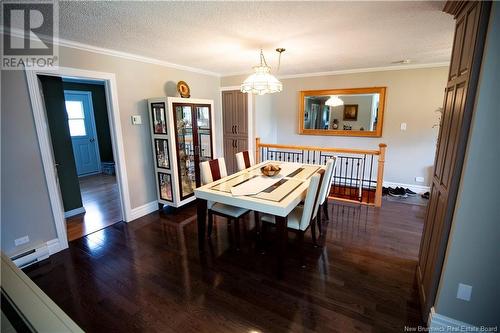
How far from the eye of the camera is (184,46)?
284cm

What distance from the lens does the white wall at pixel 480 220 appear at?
4.25ft

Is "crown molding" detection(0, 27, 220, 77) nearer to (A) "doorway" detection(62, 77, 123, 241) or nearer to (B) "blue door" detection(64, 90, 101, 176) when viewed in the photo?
(A) "doorway" detection(62, 77, 123, 241)

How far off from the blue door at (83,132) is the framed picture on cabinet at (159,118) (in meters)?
3.46

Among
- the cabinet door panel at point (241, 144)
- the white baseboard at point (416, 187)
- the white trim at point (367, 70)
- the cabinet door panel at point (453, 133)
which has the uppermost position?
the white trim at point (367, 70)

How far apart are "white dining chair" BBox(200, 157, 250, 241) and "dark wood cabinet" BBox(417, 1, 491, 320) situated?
1735 mm

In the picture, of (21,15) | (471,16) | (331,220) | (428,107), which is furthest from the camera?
(428,107)

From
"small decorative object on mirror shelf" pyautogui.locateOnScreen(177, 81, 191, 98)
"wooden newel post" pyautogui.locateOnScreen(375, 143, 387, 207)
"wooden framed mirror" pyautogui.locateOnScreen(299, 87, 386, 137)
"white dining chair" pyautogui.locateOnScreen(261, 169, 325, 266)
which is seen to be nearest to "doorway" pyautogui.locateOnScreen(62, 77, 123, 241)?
"small decorative object on mirror shelf" pyautogui.locateOnScreen(177, 81, 191, 98)

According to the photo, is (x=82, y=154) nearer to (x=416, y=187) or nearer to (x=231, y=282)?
(x=231, y=282)

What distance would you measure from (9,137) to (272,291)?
291cm

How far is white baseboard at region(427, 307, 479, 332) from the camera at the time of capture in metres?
1.56

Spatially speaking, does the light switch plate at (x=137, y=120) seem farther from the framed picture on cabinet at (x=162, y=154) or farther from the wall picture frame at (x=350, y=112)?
the wall picture frame at (x=350, y=112)

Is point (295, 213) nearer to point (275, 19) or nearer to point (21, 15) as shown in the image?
point (275, 19)

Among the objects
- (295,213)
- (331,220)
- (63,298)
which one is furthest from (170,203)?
(331,220)

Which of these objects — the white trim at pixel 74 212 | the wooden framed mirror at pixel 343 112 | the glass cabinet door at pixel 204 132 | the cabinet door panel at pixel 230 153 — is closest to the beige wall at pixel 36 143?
the glass cabinet door at pixel 204 132
